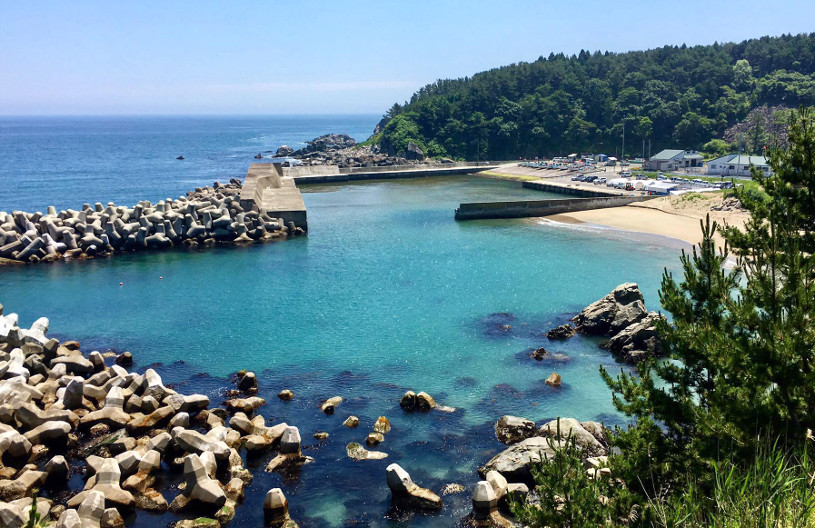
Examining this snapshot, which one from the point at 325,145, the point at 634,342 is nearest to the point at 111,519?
the point at 634,342

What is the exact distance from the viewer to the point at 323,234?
60.3m

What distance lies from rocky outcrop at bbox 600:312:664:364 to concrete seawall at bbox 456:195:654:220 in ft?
123

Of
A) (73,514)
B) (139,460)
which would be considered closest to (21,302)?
(139,460)

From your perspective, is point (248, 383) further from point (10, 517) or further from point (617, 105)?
point (617, 105)

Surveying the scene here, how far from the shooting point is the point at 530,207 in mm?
68875

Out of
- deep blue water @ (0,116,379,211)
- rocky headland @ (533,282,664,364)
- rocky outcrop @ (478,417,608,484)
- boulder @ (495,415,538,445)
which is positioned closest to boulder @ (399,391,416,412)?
boulder @ (495,415,538,445)

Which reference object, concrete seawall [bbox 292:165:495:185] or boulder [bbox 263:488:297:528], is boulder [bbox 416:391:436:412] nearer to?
boulder [bbox 263:488:297:528]

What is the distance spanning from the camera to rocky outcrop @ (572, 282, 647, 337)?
1276 inches

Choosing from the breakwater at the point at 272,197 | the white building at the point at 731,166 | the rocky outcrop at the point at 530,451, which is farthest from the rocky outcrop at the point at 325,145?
the rocky outcrop at the point at 530,451

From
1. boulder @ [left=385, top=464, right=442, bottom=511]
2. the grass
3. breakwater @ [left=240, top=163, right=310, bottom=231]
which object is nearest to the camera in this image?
the grass

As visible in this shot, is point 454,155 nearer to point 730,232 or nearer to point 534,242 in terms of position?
point 534,242

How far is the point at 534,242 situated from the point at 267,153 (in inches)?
4612

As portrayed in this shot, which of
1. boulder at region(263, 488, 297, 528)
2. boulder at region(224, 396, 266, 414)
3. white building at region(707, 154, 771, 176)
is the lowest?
boulder at region(263, 488, 297, 528)

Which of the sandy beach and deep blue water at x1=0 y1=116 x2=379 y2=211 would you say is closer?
the sandy beach
